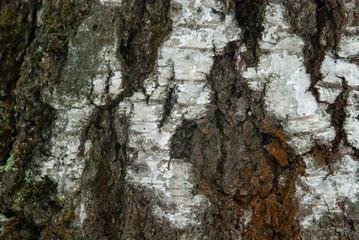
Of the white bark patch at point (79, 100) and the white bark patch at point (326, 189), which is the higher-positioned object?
the white bark patch at point (79, 100)

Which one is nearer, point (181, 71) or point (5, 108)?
point (181, 71)

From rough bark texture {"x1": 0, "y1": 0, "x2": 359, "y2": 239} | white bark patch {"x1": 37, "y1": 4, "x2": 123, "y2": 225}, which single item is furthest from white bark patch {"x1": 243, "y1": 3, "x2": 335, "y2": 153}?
white bark patch {"x1": 37, "y1": 4, "x2": 123, "y2": 225}

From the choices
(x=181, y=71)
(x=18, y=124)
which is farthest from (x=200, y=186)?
(x=18, y=124)

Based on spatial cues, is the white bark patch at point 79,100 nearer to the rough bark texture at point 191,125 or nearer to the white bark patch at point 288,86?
the rough bark texture at point 191,125

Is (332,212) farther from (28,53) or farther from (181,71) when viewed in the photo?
(28,53)

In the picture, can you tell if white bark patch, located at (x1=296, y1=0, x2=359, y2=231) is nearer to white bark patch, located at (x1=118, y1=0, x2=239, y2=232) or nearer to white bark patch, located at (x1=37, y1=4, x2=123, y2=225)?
white bark patch, located at (x1=118, y1=0, x2=239, y2=232)

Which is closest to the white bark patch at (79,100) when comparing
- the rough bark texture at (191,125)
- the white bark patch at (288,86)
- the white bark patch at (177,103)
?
the rough bark texture at (191,125)

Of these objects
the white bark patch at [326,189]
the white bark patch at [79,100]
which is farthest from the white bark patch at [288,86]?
the white bark patch at [79,100]

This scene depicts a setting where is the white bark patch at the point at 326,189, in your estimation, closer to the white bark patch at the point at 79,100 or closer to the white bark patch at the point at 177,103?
the white bark patch at the point at 177,103
